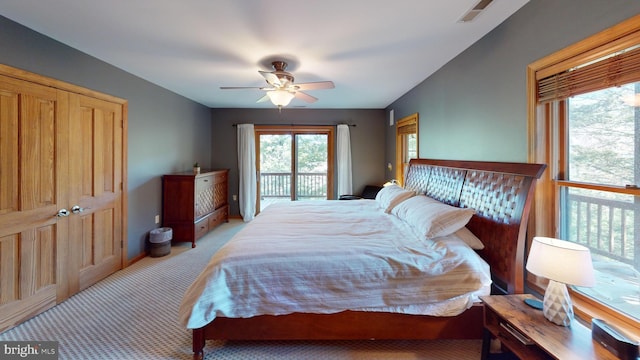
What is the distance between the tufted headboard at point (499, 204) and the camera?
1731 mm

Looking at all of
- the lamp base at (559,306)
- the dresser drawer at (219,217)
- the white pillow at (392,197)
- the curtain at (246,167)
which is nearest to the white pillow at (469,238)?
the lamp base at (559,306)

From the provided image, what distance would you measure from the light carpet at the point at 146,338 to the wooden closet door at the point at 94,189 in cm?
30

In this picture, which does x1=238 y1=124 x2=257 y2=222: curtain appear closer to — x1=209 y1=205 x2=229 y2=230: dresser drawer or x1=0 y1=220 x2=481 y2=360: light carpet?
x1=209 y1=205 x2=229 y2=230: dresser drawer

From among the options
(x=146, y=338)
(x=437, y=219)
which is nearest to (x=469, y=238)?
(x=437, y=219)

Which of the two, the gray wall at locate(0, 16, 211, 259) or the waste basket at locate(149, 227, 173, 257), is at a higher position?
the gray wall at locate(0, 16, 211, 259)

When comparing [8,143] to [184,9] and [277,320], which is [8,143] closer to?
[184,9]

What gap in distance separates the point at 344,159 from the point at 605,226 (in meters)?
4.49

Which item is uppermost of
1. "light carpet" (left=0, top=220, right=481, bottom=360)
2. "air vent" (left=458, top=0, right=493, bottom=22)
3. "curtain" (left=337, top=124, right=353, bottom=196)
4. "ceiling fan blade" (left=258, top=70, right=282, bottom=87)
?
"air vent" (left=458, top=0, right=493, bottom=22)

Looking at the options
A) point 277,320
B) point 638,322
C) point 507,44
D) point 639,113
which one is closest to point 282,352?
point 277,320

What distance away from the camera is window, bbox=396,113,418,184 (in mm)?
4297

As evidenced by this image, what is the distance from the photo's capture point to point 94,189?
115 inches

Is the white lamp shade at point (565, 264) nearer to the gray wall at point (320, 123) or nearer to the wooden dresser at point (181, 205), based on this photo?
the wooden dresser at point (181, 205)

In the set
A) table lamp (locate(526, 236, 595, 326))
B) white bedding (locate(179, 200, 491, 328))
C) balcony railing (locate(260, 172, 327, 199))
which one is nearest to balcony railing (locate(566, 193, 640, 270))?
table lamp (locate(526, 236, 595, 326))

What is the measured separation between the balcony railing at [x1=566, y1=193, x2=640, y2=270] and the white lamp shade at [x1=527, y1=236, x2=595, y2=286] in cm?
29
